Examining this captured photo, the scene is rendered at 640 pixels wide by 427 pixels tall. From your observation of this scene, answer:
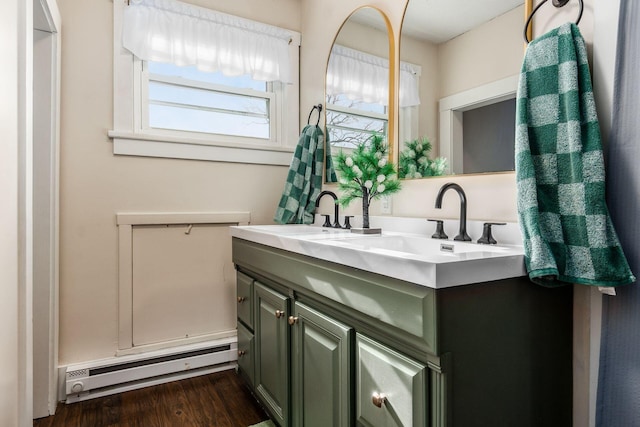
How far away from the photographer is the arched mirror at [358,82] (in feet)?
5.98

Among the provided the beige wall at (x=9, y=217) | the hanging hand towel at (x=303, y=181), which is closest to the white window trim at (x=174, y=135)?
the hanging hand towel at (x=303, y=181)

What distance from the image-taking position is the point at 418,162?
1.64 meters

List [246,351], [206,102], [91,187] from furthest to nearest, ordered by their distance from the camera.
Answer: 1. [206,102]
2. [91,187]
3. [246,351]

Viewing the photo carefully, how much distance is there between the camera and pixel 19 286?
1188mm

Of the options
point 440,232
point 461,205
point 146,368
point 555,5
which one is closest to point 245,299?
point 146,368

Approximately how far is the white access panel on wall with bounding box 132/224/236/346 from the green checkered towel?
1.79 meters

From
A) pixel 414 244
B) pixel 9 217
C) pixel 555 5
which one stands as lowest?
pixel 414 244

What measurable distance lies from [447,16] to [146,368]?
2.29 meters

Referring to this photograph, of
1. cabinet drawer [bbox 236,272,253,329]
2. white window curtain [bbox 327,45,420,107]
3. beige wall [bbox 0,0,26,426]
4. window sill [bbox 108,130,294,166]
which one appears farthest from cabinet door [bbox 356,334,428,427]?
window sill [bbox 108,130,294,166]

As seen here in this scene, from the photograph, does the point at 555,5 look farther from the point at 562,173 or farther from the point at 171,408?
the point at 171,408

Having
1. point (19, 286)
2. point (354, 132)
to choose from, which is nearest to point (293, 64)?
point (354, 132)

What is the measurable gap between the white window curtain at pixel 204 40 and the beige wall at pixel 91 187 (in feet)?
0.54

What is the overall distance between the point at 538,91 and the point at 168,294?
207 cm

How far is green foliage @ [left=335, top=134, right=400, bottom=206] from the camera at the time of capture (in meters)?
1.64
